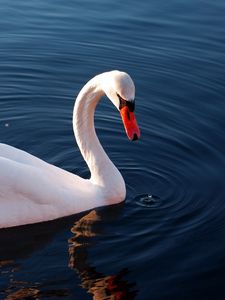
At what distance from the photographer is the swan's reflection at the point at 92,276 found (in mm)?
7743

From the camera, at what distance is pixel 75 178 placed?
9.41m

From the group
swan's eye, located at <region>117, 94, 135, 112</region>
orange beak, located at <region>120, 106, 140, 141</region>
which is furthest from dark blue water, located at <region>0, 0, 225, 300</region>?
swan's eye, located at <region>117, 94, 135, 112</region>

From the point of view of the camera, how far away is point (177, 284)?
25.8 feet

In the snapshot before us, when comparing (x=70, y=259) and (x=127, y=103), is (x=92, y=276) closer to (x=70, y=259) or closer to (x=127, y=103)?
(x=70, y=259)

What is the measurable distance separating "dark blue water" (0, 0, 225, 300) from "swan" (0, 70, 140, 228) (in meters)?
0.19

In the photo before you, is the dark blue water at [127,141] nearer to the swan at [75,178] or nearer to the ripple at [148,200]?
the ripple at [148,200]

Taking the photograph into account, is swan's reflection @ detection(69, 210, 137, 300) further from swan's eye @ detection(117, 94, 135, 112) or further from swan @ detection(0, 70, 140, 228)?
swan's eye @ detection(117, 94, 135, 112)

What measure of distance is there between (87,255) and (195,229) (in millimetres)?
1404

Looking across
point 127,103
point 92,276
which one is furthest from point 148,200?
point 92,276

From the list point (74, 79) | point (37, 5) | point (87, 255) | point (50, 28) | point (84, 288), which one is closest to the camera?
point (84, 288)

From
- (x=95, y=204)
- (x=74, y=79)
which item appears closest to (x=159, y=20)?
(x=74, y=79)

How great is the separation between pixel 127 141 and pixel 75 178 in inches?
76.9

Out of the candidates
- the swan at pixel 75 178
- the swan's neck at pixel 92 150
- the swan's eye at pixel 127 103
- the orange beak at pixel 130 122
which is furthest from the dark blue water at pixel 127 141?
the swan's eye at pixel 127 103

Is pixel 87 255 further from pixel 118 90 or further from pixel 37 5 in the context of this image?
pixel 37 5
